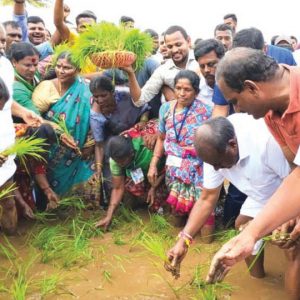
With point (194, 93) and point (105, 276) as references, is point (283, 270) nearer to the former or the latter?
point (105, 276)

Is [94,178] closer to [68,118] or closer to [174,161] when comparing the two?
[68,118]

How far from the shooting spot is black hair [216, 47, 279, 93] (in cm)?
177

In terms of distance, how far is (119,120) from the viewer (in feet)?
12.6

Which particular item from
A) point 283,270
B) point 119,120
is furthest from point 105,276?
point 119,120

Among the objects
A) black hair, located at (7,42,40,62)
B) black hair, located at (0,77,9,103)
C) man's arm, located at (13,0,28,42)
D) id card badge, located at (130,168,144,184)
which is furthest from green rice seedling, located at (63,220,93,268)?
man's arm, located at (13,0,28,42)

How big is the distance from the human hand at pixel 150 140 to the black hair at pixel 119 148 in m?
0.26

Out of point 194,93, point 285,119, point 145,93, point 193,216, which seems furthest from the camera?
Answer: point 145,93

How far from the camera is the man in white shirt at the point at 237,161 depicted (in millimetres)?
2303

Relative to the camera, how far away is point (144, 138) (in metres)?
3.76

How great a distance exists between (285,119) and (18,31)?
351 centimetres

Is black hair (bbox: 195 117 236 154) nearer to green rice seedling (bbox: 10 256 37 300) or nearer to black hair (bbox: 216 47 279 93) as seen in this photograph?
black hair (bbox: 216 47 279 93)

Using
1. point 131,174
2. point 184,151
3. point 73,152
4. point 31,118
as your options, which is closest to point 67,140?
point 73,152

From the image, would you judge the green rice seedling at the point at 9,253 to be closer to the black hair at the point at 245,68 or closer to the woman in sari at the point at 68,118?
the woman in sari at the point at 68,118

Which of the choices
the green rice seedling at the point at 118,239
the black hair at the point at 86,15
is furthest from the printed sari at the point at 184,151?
the black hair at the point at 86,15
